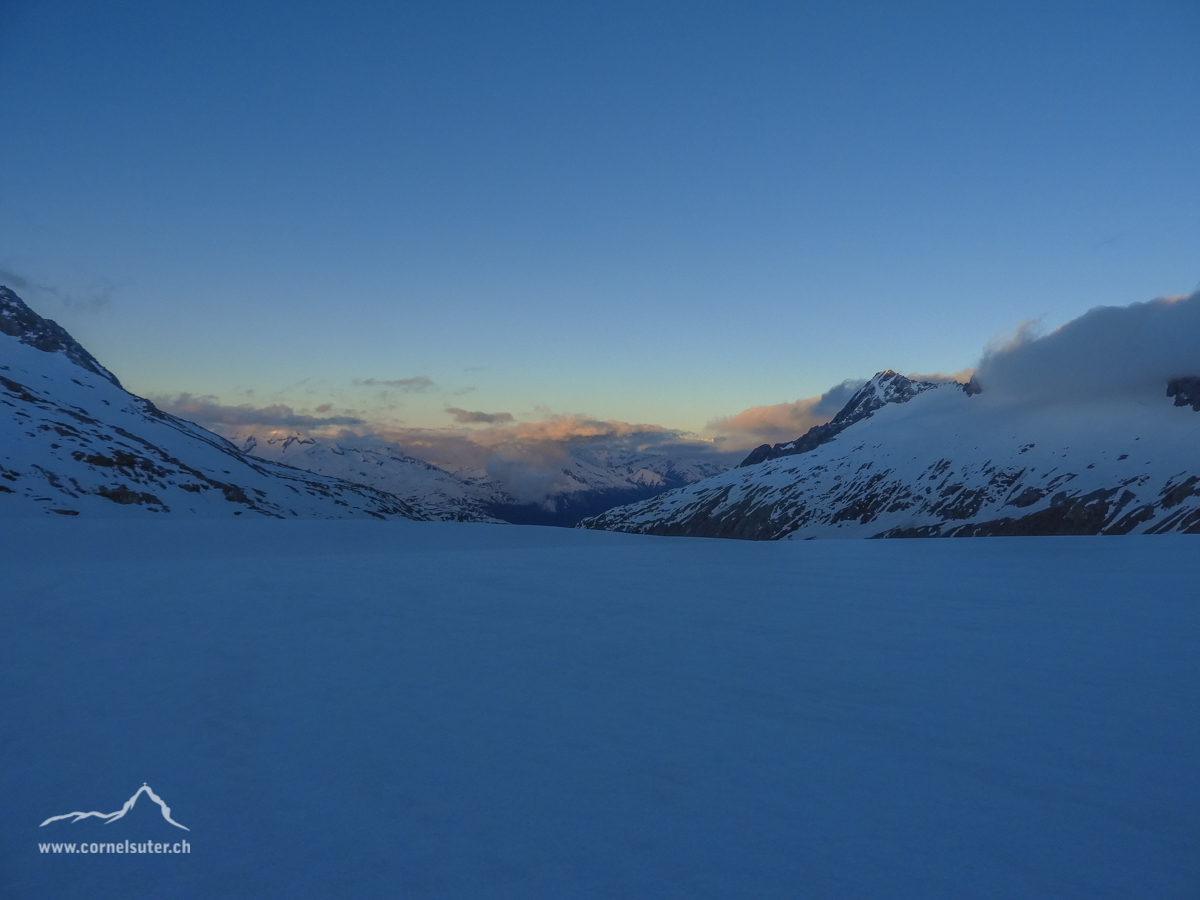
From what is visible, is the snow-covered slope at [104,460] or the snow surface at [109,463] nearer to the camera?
the snow surface at [109,463]

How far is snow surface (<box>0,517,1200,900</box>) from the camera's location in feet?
14.8

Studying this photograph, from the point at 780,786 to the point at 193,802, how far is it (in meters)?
5.20

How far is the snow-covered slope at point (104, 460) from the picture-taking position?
296 feet

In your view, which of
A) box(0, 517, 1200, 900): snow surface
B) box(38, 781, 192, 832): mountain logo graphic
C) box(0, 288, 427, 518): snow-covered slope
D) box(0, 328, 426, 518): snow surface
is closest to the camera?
box(0, 517, 1200, 900): snow surface

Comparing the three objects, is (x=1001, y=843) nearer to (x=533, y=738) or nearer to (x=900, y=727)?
(x=900, y=727)

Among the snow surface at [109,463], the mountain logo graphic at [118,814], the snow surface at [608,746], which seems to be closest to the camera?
the snow surface at [608,746]

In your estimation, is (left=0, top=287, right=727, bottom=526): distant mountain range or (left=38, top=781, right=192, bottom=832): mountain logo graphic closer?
(left=38, top=781, right=192, bottom=832): mountain logo graphic

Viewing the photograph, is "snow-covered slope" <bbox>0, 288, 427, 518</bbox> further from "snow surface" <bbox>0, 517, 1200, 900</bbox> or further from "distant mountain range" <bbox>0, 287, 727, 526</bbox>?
"snow surface" <bbox>0, 517, 1200, 900</bbox>

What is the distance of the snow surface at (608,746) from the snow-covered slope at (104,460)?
302ft

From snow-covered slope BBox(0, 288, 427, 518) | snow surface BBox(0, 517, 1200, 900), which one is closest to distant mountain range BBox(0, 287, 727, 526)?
snow-covered slope BBox(0, 288, 427, 518)

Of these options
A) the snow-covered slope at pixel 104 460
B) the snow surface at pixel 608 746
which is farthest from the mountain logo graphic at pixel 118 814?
the snow-covered slope at pixel 104 460

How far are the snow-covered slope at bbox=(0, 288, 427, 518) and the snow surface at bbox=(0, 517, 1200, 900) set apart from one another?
92.0 m

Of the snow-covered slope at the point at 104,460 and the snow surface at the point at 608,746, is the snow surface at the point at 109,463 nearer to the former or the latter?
the snow-covered slope at the point at 104,460

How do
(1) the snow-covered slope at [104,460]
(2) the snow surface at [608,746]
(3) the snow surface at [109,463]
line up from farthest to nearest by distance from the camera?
(1) the snow-covered slope at [104,460] → (3) the snow surface at [109,463] → (2) the snow surface at [608,746]
